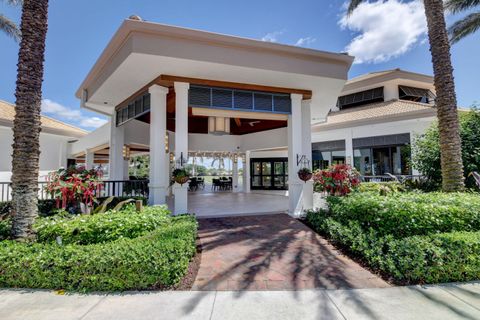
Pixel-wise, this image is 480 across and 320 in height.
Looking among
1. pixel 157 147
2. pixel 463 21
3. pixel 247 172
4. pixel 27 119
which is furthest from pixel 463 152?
pixel 27 119

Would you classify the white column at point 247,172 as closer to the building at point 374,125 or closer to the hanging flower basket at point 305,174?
the building at point 374,125

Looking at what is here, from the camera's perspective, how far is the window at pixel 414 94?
1775 centimetres

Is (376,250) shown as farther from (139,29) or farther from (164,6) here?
(164,6)

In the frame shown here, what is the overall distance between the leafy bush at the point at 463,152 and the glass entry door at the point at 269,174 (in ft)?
31.0

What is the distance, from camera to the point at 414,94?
17.7 meters

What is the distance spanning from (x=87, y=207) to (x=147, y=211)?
1.67m

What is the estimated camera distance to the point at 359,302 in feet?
9.77

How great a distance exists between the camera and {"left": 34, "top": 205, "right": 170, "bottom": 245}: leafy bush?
419 cm

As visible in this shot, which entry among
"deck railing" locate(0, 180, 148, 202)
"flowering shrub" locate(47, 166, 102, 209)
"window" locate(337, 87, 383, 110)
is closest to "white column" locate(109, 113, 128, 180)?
"deck railing" locate(0, 180, 148, 202)

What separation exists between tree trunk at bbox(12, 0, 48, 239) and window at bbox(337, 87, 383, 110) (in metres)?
20.2

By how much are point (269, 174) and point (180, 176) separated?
11747 mm

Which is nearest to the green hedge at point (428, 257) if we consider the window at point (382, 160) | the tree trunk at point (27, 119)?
the tree trunk at point (27, 119)

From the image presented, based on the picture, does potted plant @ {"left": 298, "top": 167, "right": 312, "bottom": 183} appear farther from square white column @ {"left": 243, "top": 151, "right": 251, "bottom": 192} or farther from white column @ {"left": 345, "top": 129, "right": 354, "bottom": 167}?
white column @ {"left": 345, "top": 129, "right": 354, "bottom": 167}

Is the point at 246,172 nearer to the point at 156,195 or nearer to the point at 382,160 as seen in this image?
the point at 382,160
